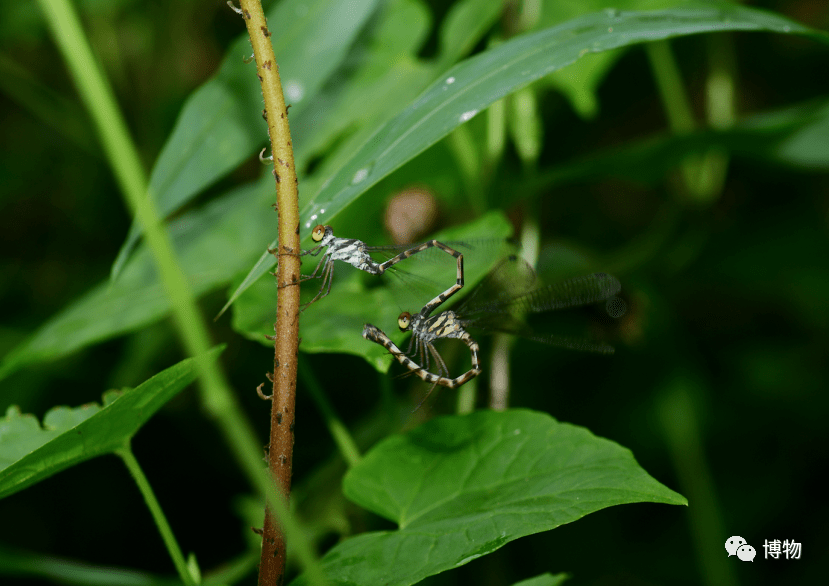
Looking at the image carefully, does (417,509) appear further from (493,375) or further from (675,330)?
(675,330)

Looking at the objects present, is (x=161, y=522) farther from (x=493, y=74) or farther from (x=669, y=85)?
(x=669, y=85)

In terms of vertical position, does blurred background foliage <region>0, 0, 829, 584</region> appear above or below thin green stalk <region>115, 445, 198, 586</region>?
above

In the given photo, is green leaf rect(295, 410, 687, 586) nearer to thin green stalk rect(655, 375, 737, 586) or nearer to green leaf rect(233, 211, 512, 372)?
green leaf rect(233, 211, 512, 372)

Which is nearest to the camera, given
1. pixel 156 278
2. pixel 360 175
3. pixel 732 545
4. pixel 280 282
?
pixel 280 282

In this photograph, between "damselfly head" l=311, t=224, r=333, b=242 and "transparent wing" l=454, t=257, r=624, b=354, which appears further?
"transparent wing" l=454, t=257, r=624, b=354

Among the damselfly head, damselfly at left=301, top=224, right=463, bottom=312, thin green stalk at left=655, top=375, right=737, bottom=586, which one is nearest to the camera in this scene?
the damselfly head

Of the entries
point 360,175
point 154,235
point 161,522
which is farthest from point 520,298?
point 154,235

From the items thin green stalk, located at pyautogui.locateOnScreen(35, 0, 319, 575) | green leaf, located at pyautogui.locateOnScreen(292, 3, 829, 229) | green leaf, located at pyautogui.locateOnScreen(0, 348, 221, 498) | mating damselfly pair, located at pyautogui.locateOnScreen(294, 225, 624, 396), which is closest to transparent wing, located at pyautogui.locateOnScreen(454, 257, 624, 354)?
mating damselfly pair, located at pyautogui.locateOnScreen(294, 225, 624, 396)
